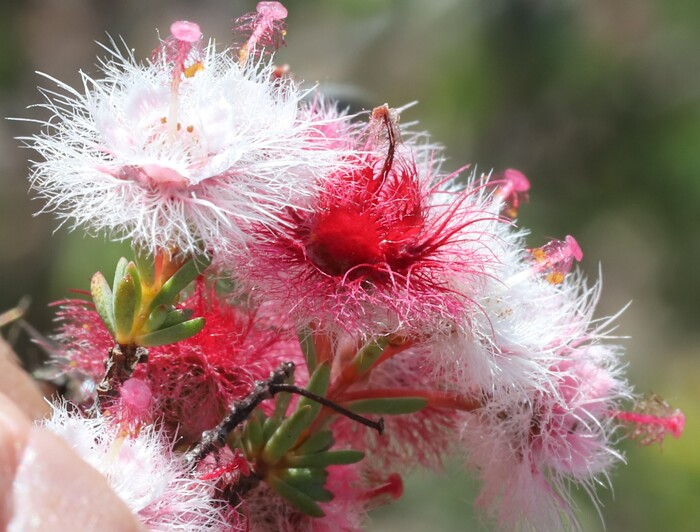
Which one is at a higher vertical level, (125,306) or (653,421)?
(653,421)

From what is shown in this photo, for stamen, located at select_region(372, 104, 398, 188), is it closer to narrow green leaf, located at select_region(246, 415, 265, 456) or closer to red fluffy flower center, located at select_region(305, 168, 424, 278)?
red fluffy flower center, located at select_region(305, 168, 424, 278)

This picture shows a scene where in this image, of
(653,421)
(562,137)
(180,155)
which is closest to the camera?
(180,155)

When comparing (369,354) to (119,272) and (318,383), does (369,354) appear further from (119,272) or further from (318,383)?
(119,272)

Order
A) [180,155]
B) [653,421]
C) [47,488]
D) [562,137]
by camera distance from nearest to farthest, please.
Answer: [47,488] < [180,155] < [653,421] < [562,137]

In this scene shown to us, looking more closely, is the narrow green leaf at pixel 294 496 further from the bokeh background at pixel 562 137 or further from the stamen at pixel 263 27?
the bokeh background at pixel 562 137

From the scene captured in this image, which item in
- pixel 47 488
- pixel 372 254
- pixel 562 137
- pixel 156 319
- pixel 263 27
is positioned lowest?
pixel 47 488

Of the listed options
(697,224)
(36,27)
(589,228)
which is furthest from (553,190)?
(36,27)

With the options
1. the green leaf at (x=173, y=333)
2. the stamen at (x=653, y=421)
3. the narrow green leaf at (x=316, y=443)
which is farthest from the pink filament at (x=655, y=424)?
the green leaf at (x=173, y=333)

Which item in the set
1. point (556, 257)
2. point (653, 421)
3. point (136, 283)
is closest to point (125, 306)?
point (136, 283)
